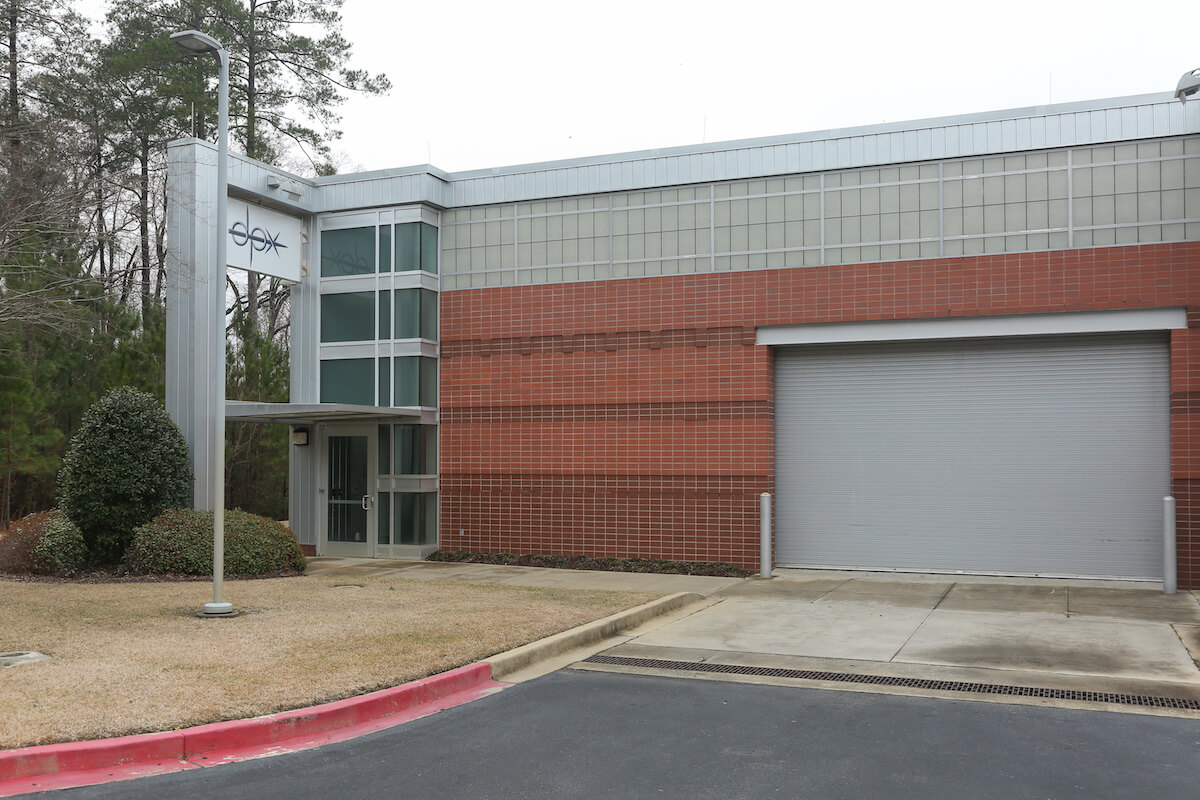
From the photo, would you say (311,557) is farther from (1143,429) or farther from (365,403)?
(1143,429)

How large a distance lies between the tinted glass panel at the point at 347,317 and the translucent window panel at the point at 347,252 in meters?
0.47

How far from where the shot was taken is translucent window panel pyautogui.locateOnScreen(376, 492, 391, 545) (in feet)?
65.7

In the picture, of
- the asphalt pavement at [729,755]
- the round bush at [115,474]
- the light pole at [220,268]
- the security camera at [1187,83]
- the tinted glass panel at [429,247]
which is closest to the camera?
the asphalt pavement at [729,755]

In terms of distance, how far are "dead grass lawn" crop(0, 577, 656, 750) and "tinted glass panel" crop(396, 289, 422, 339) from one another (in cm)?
596

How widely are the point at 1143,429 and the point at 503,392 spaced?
35.1ft

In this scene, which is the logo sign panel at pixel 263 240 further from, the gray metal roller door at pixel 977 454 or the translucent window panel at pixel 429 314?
the gray metal roller door at pixel 977 454

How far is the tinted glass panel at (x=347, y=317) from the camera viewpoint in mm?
20188

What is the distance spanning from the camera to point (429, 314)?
20.1 metres

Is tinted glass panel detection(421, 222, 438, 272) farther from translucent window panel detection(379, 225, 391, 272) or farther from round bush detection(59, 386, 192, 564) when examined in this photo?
round bush detection(59, 386, 192, 564)

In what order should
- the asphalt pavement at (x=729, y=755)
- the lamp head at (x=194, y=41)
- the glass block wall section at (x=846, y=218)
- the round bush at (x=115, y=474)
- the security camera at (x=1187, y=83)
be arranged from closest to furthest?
1. the asphalt pavement at (x=729, y=755)
2. the lamp head at (x=194, y=41)
3. the security camera at (x=1187, y=83)
4. the glass block wall section at (x=846, y=218)
5. the round bush at (x=115, y=474)

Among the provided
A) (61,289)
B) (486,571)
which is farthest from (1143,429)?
(61,289)

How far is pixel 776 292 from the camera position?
58.6 ft

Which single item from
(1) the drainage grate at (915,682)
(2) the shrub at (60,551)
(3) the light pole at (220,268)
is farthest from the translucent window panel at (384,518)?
(1) the drainage grate at (915,682)

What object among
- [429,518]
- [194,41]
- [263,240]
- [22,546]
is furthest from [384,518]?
[194,41]
